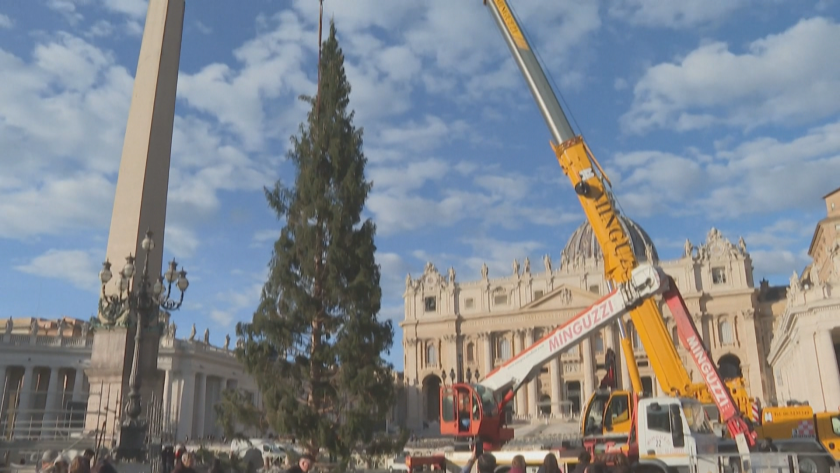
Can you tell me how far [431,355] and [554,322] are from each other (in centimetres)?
1515

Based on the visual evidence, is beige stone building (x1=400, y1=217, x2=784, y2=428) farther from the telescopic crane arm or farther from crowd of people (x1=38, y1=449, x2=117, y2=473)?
crowd of people (x1=38, y1=449, x2=117, y2=473)

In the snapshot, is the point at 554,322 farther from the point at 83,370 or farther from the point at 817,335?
Answer: the point at 83,370

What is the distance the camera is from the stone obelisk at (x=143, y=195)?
15.5 metres

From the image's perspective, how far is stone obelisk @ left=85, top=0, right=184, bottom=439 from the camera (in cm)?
1549

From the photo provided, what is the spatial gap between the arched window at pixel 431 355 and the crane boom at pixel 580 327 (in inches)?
2467

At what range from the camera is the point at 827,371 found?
113ft

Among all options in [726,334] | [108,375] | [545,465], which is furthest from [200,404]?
[545,465]

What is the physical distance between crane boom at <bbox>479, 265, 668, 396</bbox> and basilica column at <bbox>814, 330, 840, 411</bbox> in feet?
82.3

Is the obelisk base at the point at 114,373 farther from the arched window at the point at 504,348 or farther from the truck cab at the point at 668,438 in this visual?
the arched window at the point at 504,348

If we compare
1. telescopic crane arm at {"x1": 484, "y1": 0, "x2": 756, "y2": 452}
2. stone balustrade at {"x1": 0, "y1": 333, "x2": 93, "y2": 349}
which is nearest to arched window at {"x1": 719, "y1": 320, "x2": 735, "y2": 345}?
telescopic crane arm at {"x1": 484, "y1": 0, "x2": 756, "y2": 452}

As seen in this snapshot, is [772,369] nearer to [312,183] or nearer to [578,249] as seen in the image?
[578,249]

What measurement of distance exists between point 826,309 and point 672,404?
2779 centimetres

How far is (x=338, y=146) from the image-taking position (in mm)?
16250

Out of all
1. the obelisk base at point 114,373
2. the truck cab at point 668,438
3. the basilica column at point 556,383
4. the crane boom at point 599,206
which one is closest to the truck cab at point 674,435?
the truck cab at point 668,438
